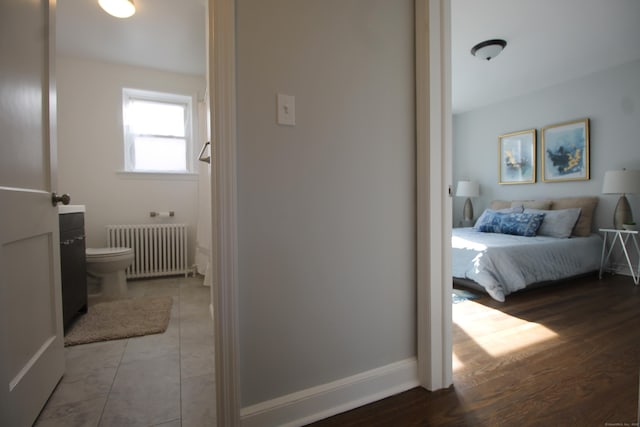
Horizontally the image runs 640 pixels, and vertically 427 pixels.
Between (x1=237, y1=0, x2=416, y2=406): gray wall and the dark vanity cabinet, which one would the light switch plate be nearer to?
(x1=237, y1=0, x2=416, y2=406): gray wall

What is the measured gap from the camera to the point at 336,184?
1.23m

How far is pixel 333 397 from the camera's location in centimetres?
122

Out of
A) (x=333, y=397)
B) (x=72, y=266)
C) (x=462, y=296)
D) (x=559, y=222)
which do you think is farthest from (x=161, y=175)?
(x=559, y=222)

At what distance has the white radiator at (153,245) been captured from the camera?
325 centimetres

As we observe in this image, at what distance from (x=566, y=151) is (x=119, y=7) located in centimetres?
483

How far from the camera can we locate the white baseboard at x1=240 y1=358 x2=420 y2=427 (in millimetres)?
1099

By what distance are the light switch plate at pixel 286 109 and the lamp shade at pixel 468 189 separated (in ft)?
14.2

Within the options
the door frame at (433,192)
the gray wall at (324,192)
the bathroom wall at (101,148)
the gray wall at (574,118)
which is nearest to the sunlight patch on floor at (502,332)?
the door frame at (433,192)

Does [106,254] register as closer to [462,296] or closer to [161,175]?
[161,175]

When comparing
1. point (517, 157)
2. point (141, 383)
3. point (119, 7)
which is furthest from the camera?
point (517, 157)

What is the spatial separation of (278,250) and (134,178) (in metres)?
3.01

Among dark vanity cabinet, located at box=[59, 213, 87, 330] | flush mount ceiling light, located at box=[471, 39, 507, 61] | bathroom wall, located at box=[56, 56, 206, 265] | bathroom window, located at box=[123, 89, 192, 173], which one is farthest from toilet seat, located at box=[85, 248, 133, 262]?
flush mount ceiling light, located at box=[471, 39, 507, 61]

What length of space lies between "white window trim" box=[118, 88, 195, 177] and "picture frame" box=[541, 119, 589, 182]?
14.6 ft

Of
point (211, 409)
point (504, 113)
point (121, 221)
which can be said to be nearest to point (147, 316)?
point (211, 409)
